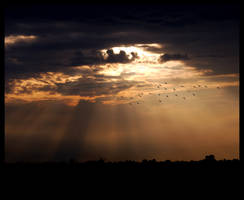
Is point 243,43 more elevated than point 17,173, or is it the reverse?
point 243,43

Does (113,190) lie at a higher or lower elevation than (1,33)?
lower

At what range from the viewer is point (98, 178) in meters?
6.55

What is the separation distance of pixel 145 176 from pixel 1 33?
4776mm

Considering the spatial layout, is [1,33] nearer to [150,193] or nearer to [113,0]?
[113,0]

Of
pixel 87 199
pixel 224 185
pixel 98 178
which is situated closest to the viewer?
pixel 87 199

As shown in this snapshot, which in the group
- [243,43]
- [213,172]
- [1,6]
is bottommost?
[213,172]

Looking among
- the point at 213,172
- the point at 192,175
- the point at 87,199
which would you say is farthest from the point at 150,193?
the point at 213,172

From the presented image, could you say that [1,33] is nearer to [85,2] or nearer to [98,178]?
[85,2]

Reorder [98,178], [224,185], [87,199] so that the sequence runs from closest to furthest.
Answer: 1. [87,199]
2. [224,185]
3. [98,178]

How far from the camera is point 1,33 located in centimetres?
410

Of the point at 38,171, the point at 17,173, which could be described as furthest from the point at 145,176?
the point at 17,173

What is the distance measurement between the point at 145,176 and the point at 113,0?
4.50 m

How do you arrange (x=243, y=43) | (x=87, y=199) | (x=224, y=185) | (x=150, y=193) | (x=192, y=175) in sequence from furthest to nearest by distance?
(x=192, y=175), (x=224, y=185), (x=150, y=193), (x=87, y=199), (x=243, y=43)

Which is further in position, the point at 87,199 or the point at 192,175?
the point at 192,175
